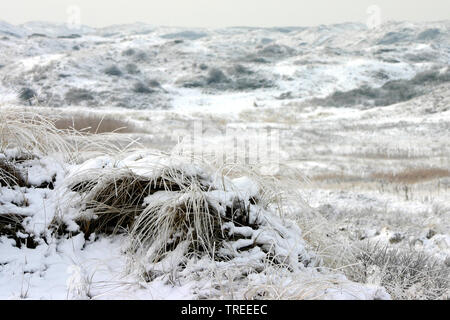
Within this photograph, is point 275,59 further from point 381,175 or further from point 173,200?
point 173,200

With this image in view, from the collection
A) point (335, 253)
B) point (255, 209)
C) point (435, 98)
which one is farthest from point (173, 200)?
point (435, 98)

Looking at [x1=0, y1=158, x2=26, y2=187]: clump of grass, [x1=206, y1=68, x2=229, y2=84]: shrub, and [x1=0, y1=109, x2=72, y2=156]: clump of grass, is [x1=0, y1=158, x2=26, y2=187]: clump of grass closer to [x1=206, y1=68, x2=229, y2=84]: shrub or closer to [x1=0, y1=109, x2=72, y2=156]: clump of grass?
[x1=0, y1=109, x2=72, y2=156]: clump of grass

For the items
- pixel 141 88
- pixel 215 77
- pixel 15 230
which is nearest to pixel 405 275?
pixel 15 230

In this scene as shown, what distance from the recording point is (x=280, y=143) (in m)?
17.9

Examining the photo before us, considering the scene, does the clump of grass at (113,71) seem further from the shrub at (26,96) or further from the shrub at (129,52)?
the shrub at (129,52)

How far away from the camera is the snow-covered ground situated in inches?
85.0

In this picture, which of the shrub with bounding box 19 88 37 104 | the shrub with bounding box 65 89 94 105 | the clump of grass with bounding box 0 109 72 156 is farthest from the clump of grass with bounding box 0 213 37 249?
the shrub with bounding box 65 89 94 105

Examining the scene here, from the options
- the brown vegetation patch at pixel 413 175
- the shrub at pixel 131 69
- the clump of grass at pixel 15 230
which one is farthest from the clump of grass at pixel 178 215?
the shrub at pixel 131 69

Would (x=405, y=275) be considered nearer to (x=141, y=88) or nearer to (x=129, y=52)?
(x=141, y=88)

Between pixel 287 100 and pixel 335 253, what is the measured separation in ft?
121

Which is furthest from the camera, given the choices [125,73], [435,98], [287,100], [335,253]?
[125,73]

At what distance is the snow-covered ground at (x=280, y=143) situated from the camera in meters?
2.16
